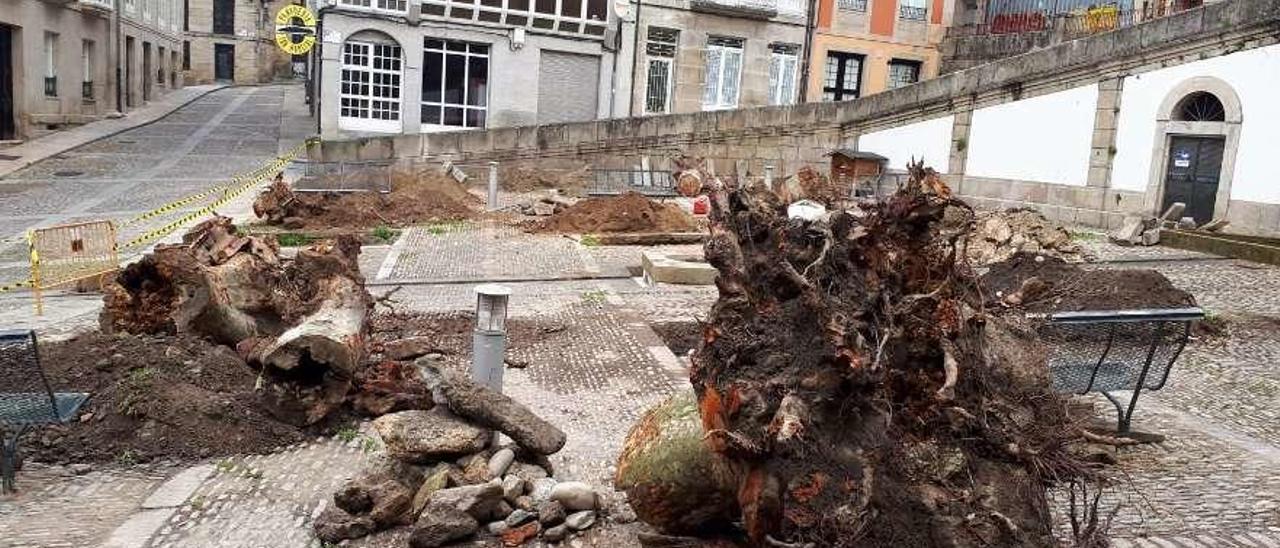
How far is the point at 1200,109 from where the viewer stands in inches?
701

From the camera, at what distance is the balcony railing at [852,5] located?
30438mm

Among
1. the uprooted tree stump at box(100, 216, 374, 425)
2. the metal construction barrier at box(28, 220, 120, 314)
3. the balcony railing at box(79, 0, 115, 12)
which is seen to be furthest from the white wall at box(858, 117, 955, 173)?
the balcony railing at box(79, 0, 115, 12)

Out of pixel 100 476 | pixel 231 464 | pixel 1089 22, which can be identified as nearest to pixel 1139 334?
pixel 231 464

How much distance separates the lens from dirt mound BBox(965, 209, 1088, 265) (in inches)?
551

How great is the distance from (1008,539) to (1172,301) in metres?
7.03

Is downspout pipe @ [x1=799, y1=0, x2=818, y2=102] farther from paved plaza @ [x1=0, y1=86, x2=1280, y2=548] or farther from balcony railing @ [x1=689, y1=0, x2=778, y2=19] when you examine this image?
paved plaza @ [x1=0, y1=86, x2=1280, y2=548]

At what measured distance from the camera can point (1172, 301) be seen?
390 inches

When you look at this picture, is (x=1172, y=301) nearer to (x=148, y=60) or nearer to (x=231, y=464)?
(x=231, y=464)

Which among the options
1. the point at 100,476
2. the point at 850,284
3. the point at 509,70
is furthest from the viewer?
the point at 509,70

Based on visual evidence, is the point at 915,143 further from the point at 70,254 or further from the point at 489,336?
the point at 489,336

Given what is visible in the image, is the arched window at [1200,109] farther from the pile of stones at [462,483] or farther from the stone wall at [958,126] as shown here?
the pile of stones at [462,483]

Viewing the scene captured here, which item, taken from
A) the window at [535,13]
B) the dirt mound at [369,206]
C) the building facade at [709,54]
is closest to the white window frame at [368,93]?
the window at [535,13]

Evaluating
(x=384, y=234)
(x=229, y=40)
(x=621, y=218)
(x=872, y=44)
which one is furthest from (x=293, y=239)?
(x=229, y=40)

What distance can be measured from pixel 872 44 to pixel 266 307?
25917 mm
